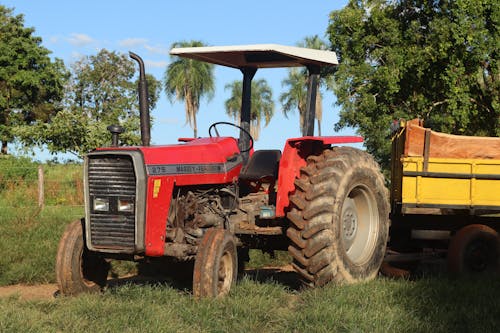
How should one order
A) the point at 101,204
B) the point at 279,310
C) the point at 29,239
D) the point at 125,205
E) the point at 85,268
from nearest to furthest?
1. the point at 279,310
2. the point at 125,205
3. the point at 101,204
4. the point at 85,268
5. the point at 29,239

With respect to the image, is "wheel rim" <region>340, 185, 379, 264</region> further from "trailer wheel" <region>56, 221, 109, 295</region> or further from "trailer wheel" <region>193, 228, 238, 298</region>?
"trailer wheel" <region>56, 221, 109, 295</region>

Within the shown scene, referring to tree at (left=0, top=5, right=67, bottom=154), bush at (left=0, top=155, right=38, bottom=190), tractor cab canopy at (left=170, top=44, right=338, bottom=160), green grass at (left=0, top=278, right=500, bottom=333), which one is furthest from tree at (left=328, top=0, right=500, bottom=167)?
tree at (left=0, top=5, right=67, bottom=154)

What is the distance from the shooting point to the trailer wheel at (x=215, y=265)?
626 cm

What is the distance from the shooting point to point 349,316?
5410 millimetres

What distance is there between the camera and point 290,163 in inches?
284

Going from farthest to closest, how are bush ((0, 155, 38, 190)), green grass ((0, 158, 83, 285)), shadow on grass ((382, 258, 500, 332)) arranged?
bush ((0, 155, 38, 190))
green grass ((0, 158, 83, 285))
shadow on grass ((382, 258, 500, 332))

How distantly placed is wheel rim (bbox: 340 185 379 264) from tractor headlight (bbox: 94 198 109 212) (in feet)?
8.67

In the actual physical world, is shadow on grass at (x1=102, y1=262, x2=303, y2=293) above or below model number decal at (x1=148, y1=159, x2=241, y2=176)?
below

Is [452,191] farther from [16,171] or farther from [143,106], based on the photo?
[16,171]

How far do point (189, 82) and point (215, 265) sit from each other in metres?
47.5

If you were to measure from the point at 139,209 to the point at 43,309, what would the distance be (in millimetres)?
1197

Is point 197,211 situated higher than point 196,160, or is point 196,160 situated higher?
point 196,160

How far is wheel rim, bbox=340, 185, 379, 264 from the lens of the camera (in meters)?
7.72

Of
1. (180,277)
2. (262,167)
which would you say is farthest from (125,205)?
(180,277)
